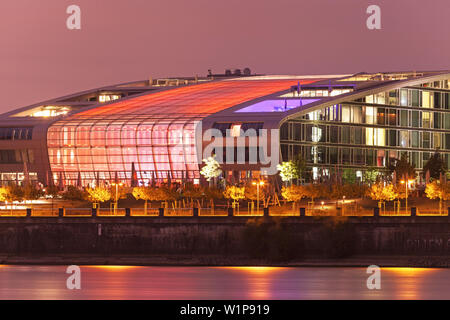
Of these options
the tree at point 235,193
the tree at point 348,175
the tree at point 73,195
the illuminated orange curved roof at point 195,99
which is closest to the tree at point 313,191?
the tree at point 235,193

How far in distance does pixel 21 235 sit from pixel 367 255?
2580cm

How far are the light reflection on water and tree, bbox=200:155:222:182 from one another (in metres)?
41.7

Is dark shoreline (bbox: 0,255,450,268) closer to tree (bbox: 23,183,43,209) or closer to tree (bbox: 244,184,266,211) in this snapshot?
tree (bbox: 244,184,266,211)

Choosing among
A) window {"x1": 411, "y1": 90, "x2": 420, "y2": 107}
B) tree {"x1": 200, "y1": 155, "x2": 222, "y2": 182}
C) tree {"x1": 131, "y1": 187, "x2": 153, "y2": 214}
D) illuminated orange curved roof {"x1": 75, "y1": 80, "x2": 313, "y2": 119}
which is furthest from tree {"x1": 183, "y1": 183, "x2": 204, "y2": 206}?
window {"x1": 411, "y1": 90, "x2": 420, "y2": 107}

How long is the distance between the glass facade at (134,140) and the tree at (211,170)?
12.3ft

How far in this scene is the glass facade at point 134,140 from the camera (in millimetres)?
143250

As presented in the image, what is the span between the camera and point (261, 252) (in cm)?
9588

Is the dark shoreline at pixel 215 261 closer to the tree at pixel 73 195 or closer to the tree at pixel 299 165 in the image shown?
the tree at pixel 73 195

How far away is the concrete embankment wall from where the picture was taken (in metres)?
94.2

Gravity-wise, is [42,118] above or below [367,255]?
above

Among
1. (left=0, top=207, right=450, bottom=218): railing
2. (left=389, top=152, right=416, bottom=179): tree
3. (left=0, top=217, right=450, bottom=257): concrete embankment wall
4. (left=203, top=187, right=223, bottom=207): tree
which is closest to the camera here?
(left=0, top=217, right=450, bottom=257): concrete embankment wall

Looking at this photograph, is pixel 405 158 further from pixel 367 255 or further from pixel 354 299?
pixel 354 299

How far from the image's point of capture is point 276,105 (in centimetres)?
14325

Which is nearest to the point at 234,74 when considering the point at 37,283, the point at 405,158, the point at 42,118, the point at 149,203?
the point at 42,118
